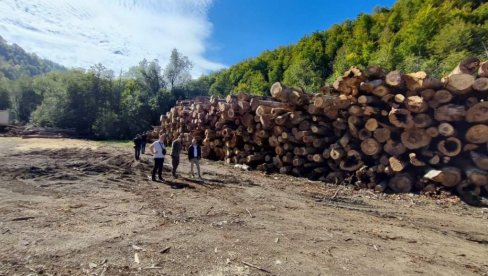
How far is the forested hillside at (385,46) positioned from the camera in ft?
93.5

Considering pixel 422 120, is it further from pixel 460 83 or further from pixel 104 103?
pixel 104 103

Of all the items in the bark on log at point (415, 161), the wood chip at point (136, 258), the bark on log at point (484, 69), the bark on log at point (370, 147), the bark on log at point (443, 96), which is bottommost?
the wood chip at point (136, 258)

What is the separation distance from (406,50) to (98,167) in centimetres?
3074

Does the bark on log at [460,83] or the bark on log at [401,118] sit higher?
the bark on log at [460,83]

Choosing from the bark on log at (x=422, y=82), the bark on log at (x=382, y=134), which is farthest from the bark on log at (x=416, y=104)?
the bark on log at (x=382, y=134)

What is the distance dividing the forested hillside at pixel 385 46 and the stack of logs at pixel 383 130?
12.3 m

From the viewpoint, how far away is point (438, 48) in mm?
30125

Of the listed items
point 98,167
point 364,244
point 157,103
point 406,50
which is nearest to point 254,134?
point 98,167

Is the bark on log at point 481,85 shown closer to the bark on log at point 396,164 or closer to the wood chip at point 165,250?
the bark on log at point 396,164

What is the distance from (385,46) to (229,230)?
34.8 meters

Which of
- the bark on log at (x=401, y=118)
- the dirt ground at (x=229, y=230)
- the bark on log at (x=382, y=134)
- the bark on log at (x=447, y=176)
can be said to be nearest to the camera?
the dirt ground at (x=229, y=230)

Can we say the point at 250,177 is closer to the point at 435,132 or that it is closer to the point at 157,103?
the point at 435,132

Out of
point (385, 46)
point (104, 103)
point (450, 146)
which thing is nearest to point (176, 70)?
point (104, 103)

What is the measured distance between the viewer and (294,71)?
40.2 metres
